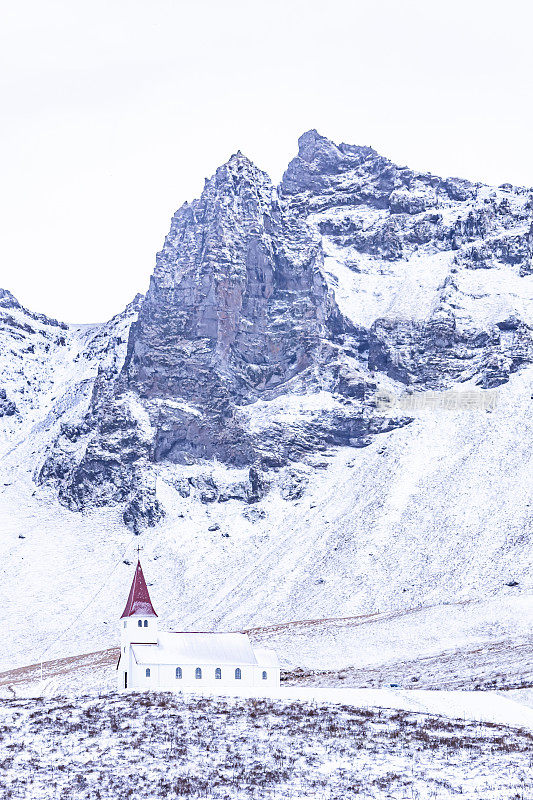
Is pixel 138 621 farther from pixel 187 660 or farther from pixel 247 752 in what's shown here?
pixel 247 752

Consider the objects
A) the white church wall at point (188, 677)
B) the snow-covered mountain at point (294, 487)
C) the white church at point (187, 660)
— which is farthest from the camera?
the snow-covered mountain at point (294, 487)

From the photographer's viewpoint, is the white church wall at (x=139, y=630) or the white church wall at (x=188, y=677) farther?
the white church wall at (x=139, y=630)

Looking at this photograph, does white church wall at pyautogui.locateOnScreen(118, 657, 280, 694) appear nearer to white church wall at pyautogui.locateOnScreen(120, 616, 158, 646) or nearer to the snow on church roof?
the snow on church roof

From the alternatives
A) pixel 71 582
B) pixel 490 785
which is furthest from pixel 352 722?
pixel 71 582

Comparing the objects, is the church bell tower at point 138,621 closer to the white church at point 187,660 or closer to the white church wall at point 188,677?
the white church at point 187,660

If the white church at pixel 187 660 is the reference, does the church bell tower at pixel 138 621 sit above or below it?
above

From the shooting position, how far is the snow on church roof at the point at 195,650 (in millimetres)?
79250

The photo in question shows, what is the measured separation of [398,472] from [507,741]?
10889 cm

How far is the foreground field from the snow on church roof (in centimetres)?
1386

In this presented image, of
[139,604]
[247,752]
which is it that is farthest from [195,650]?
[247,752]

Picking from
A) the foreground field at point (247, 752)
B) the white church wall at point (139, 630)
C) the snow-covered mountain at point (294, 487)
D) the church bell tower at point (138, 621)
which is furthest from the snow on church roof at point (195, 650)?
the snow-covered mountain at point (294, 487)

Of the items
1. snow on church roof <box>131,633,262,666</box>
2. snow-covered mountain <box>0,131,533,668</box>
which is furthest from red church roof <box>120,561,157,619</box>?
snow-covered mountain <box>0,131,533,668</box>

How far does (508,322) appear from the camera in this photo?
190625 millimetres

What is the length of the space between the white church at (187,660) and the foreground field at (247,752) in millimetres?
13376
